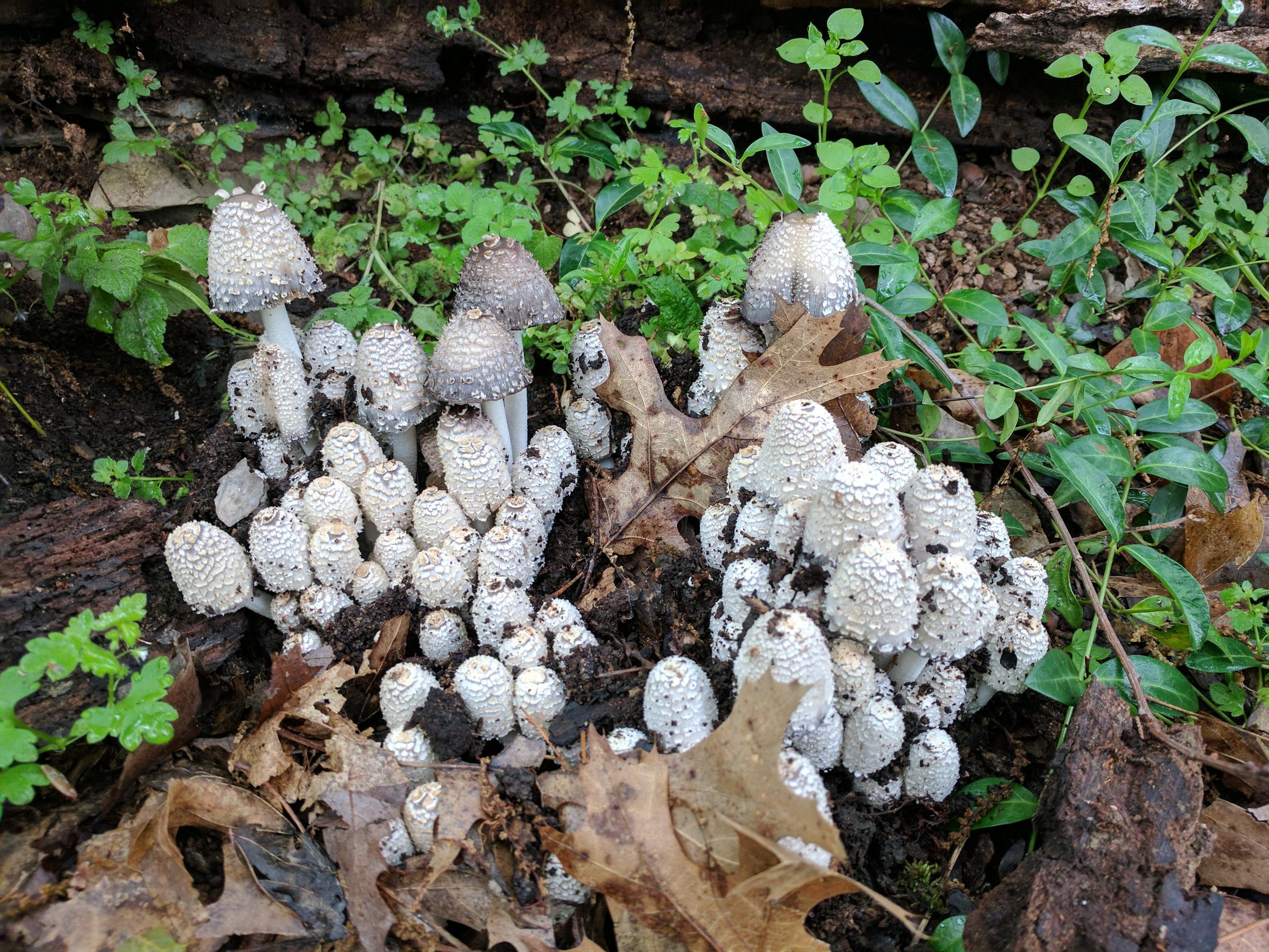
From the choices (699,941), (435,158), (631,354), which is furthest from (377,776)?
(435,158)

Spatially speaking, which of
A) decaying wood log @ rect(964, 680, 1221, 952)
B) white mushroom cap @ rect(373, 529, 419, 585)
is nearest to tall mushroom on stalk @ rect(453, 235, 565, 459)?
white mushroom cap @ rect(373, 529, 419, 585)

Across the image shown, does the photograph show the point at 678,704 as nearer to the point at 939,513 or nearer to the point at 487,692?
the point at 487,692

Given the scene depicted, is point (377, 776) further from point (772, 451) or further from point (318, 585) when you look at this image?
point (772, 451)

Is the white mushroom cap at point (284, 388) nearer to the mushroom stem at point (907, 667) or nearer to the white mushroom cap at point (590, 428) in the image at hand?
the white mushroom cap at point (590, 428)

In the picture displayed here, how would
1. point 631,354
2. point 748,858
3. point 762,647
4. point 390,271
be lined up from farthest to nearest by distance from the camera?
point 390,271, point 631,354, point 762,647, point 748,858

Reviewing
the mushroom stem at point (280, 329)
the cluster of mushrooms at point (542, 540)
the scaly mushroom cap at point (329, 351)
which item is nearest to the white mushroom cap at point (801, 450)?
the cluster of mushrooms at point (542, 540)
